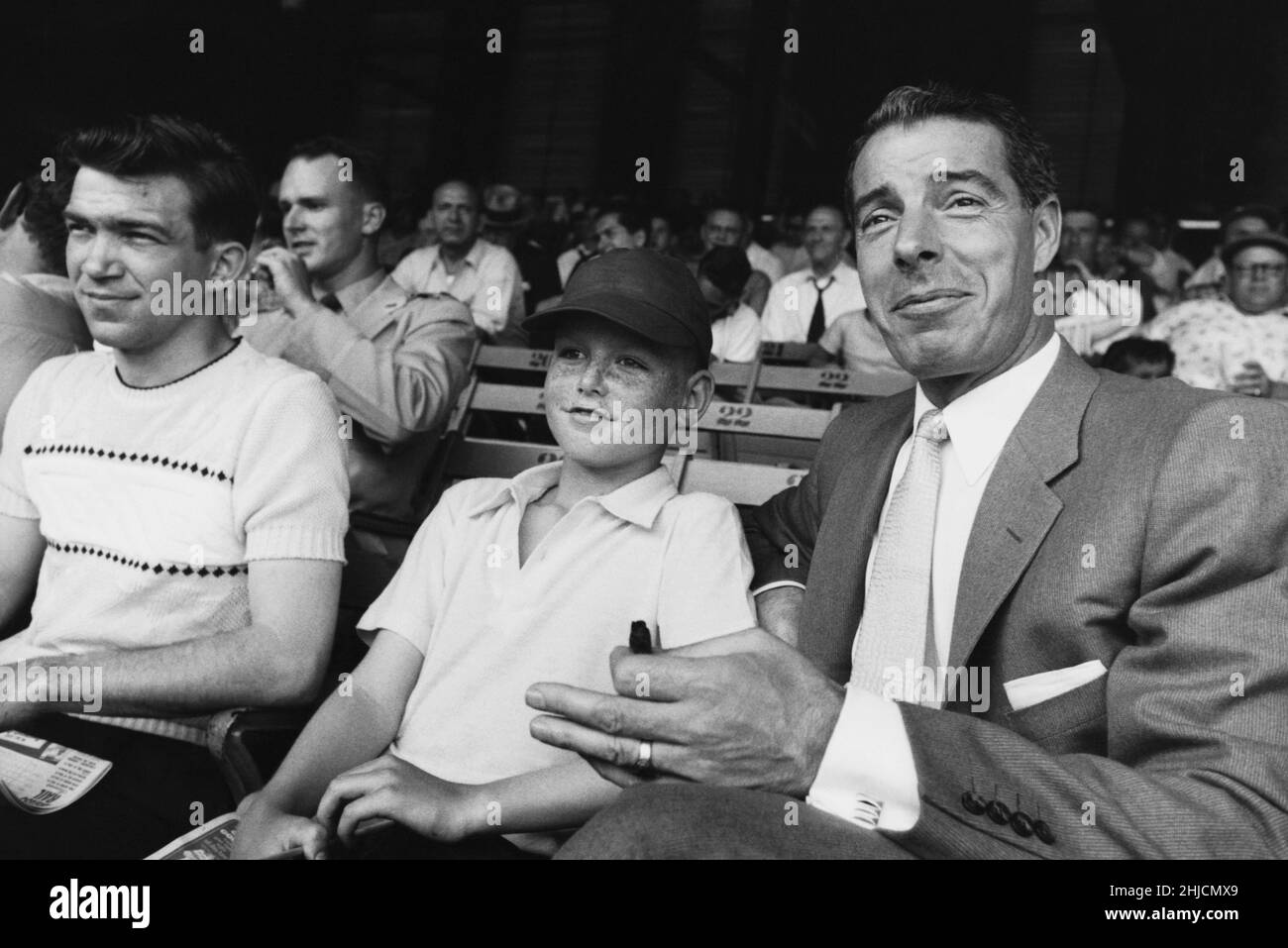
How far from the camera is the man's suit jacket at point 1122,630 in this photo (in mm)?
996

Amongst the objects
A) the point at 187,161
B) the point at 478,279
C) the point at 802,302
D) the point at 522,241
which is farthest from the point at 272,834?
the point at 522,241

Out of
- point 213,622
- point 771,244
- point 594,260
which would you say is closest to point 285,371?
point 213,622

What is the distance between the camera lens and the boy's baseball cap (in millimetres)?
1617

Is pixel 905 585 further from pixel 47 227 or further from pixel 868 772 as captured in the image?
pixel 47 227

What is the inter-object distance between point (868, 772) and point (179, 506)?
117 cm

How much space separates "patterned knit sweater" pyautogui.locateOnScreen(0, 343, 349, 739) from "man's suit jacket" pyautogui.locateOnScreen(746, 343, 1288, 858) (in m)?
0.82

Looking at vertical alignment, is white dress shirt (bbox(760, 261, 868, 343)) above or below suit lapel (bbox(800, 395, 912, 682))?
above

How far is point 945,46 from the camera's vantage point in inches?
397

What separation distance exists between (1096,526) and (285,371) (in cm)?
126

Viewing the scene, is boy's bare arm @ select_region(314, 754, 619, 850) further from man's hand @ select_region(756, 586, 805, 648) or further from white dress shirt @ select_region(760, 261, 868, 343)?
white dress shirt @ select_region(760, 261, 868, 343)

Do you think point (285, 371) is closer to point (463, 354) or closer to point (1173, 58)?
point (463, 354)

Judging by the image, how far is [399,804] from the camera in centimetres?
130

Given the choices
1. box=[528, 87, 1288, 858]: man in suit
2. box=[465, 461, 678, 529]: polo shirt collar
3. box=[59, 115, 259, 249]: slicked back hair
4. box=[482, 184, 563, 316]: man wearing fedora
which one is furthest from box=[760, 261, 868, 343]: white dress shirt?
box=[528, 87, 1288, 858]: man in suit

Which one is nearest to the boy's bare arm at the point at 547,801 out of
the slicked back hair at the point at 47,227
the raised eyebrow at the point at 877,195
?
the raised eyebrow at the point at 877,195
